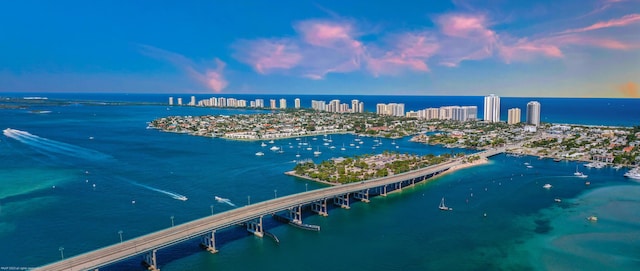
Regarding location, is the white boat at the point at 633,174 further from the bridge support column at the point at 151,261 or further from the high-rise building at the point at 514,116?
the high-rise building at the point at 514,116

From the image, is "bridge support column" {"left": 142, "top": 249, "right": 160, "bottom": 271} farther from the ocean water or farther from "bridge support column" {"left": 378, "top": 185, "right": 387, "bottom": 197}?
"bridge support column" {"left": 378, "top": 185, "right": 387, "bottom": 197}

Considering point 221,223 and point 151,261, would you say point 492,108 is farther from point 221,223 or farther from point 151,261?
point 151,261

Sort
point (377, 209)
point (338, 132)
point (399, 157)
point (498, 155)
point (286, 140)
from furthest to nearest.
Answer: point (338, 132)
point (286, 140)
point (498, 155)
point (399, 157)
point (377, 209)

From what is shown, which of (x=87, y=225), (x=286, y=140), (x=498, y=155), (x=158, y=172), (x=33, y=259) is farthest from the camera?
(x=286, y=140)

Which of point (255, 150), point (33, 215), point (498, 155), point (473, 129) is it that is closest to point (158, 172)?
point (33, 215)

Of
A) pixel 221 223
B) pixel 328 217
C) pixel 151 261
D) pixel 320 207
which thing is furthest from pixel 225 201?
pixel 151 261

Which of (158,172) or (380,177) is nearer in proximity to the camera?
(380,177)

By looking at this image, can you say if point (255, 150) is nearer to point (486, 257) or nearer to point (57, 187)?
point (57, 187)
